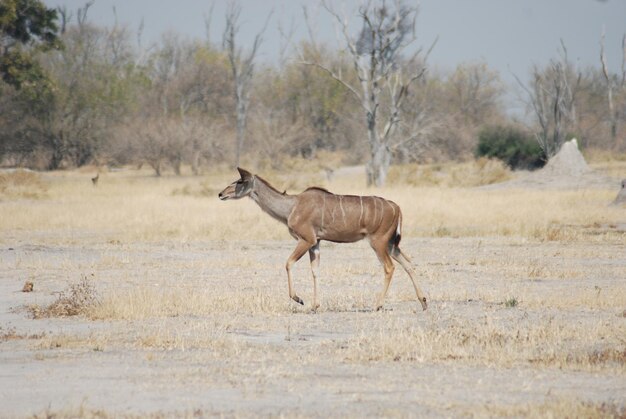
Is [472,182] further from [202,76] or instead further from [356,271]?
[202,76]

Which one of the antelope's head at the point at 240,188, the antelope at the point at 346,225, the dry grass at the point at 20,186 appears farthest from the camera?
the dry grass at the point at 20,186

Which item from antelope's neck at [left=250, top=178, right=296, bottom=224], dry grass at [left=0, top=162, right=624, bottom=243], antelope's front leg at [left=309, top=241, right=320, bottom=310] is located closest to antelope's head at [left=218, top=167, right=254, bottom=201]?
antelope's neck at [left=250, top=178, right=296, bottom=224]

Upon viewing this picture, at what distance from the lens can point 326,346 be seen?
1030cm

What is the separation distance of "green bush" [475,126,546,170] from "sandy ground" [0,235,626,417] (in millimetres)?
39134

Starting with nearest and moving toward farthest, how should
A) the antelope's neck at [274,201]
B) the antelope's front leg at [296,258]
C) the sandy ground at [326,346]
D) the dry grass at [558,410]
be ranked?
the dry grass at [558,410]
the sandy ground at [326,346]
the antelope's front leg at [296,258]
the antelope's neck at [274,201]

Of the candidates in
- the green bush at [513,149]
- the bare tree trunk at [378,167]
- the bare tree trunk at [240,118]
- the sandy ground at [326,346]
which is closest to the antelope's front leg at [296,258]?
the sandy ground at [326,346]

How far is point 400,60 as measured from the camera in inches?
1897

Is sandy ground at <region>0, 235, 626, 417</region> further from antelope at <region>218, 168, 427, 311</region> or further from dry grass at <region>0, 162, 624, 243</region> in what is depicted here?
dry grass at <region>0, 162, 624, 243</region>

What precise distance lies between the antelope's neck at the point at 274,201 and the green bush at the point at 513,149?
42927 mm

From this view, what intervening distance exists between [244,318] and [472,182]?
33.0 metres

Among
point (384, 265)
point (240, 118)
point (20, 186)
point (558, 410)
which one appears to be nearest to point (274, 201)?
point (384, 265)

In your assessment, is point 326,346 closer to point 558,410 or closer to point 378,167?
point 558,410

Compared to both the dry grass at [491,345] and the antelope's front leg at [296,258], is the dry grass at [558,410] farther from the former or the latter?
the antelope's front leg at [296,258]

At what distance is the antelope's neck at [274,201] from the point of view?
13344mm
